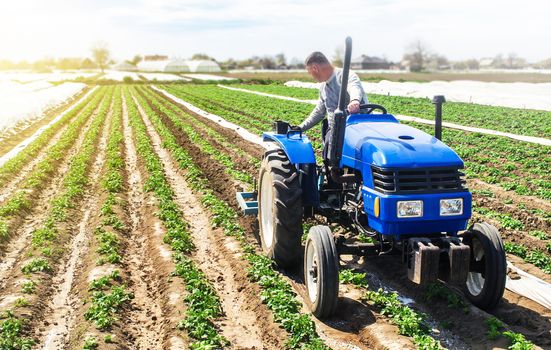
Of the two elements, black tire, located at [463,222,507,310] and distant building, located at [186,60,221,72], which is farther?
distant building, located at [186,60,221,72]

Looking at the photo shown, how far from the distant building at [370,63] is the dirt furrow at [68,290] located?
402 feet

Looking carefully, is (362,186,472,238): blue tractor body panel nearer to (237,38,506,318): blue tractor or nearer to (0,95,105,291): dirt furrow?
(237,38,506,318): blue tractor

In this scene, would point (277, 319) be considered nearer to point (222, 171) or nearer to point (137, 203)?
point (137, 203)

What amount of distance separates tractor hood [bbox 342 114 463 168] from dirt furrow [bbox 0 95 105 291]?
4331 millimetres

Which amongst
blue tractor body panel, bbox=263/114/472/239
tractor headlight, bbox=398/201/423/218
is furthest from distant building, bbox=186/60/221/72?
tractor headlight, bbox=398/201/423/218

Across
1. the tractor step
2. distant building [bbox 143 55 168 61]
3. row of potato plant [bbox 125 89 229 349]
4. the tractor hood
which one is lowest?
row of potato plant [bbox 125 89 229 349]

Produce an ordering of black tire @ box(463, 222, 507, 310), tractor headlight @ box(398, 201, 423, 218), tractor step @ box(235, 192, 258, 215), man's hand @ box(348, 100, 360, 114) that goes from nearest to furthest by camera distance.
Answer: tractor headlight @ box(398, 201, 423, 218)
black tire @ box(463, 222, 507, 310)
man's hand @ box(348, 100, 360, 114)
tractor step @ box(235, 192, 258, 215)

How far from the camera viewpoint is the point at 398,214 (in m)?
4.73

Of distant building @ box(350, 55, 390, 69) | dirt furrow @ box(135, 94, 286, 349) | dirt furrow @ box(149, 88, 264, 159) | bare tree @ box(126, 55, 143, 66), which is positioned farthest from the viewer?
bare tree @ box(126, 55, 143, 66)

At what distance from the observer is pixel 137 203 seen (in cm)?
995

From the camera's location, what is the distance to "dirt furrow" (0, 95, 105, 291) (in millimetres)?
6927

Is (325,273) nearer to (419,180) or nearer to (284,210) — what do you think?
(284,210)

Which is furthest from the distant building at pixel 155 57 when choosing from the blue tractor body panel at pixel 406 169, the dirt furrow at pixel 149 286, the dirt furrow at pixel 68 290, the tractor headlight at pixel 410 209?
the tractor headlight at pixel 410 209

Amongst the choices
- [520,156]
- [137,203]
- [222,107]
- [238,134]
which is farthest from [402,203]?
[222,107]
